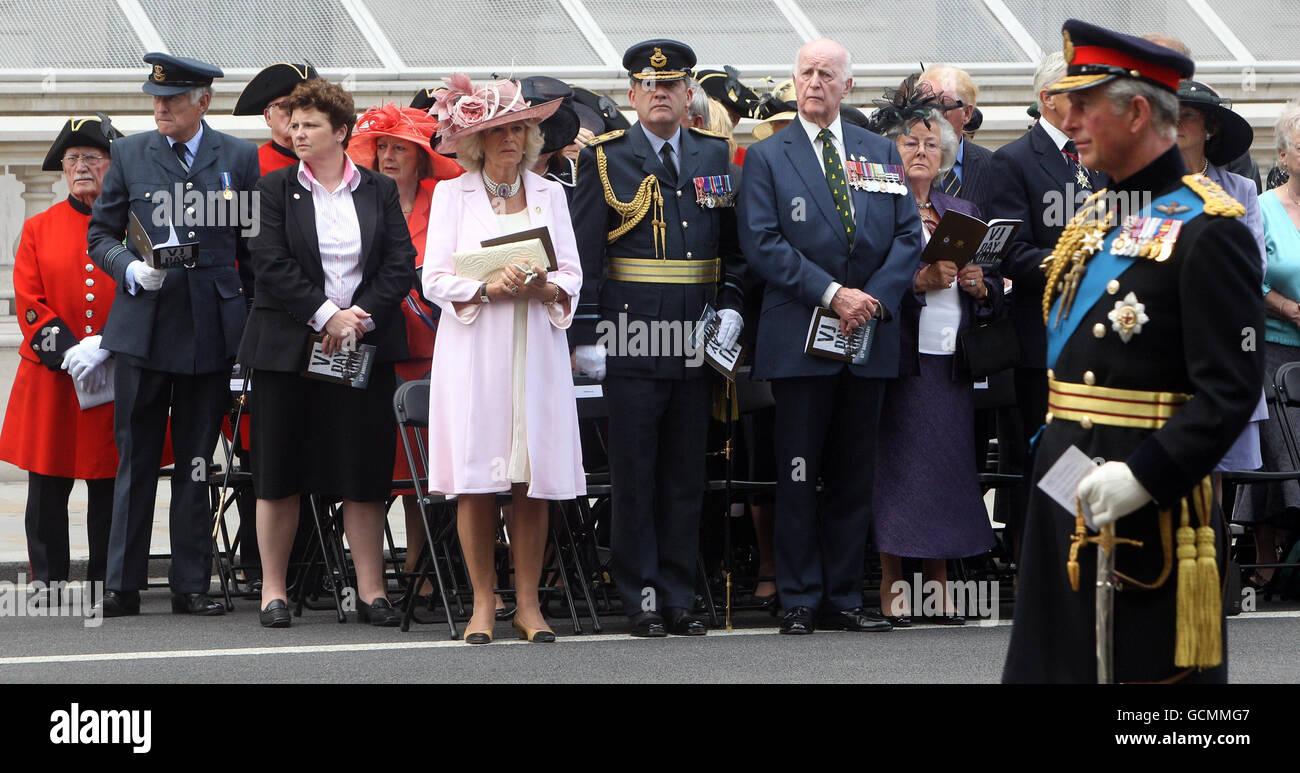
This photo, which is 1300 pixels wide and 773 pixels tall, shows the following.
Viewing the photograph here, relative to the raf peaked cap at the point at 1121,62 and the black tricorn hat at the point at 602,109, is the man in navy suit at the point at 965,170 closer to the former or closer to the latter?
the black tricorn hat at the point at 602,109

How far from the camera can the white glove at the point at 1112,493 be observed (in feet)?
12.5

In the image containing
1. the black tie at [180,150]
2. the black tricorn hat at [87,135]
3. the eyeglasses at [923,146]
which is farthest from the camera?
the black tricorn hat at [87,135]

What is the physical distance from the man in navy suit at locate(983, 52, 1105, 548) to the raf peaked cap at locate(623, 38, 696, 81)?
144 cm

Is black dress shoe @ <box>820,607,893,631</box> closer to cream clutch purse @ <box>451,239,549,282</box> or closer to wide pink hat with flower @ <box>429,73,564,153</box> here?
cream clutch purse @ <box>451,239,549,282</box>

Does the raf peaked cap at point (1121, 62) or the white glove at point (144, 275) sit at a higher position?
the raf peaked cap at point (1121, 62)

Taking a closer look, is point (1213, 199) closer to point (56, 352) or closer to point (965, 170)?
point (965, 170)

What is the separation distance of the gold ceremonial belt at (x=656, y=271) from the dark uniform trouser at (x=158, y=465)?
1.90 metres

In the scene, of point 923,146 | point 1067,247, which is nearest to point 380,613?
point 923,146

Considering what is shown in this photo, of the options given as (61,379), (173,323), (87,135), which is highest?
(87,135)

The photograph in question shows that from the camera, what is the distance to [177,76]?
26.9 feet

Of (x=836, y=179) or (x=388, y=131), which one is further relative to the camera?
(x=388, y=131)

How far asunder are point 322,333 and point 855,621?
2.47 meters

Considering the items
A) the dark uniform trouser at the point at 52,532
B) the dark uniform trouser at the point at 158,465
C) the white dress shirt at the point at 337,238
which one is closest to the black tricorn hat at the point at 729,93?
the white dress shirt at the point at 337,238
